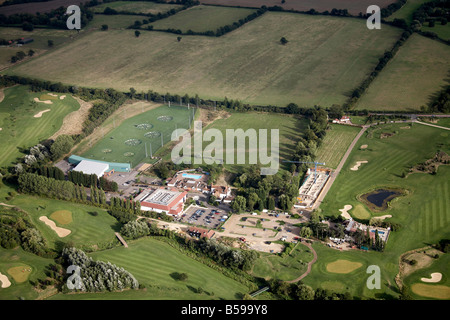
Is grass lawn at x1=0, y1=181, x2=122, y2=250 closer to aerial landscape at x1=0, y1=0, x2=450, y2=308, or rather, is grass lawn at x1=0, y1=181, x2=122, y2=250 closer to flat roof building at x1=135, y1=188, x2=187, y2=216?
aerial landscape at x1=0, y1=0, x2=450, y2=308

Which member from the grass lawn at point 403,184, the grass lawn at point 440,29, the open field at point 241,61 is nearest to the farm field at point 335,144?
the grass lawn at point 403,184

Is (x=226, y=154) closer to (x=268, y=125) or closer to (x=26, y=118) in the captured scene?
(x=268, y=125)

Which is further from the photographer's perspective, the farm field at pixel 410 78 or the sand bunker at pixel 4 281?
the farm field at pixel 410 78

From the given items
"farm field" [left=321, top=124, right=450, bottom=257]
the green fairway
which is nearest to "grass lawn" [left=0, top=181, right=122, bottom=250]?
the green fairway

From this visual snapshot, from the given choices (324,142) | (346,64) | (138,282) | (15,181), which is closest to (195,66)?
(346,64)

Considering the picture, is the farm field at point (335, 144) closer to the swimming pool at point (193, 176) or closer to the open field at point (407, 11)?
the swimming pool at point (193, 176)

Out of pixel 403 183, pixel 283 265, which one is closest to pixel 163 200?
pixel 283 265
